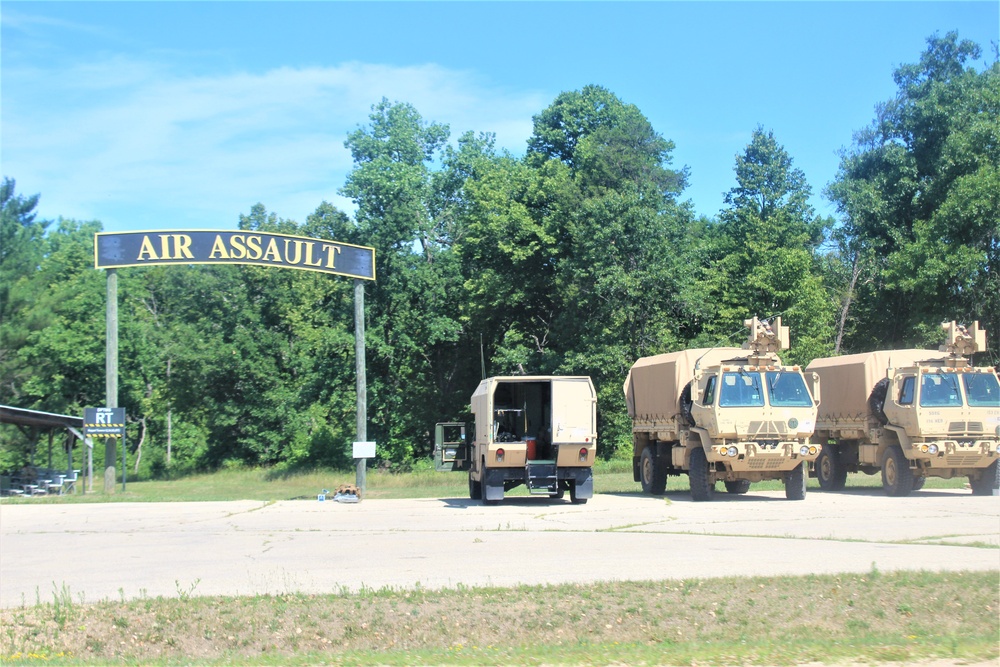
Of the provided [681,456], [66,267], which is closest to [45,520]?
[681,456]

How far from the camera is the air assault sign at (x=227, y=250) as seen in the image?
29562 mm

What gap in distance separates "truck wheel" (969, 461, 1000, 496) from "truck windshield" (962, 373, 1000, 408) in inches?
56.9

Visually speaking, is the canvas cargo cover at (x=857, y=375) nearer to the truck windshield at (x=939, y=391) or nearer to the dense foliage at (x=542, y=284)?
the truck windshield at (x=939, y=391)

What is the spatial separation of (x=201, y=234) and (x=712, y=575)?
21889 millimetres

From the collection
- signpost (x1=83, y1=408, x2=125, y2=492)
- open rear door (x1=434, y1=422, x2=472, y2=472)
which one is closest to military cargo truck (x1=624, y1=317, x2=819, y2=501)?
open rear door (x1=434, y1=422, x2=472, y2=472)

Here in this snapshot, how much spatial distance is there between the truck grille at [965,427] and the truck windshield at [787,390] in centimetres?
324

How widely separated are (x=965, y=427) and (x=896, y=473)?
73.6 inches

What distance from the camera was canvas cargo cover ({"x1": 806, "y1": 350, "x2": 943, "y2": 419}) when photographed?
24469 mm

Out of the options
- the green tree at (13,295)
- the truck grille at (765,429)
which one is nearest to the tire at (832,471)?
the truck grille at (765,429)

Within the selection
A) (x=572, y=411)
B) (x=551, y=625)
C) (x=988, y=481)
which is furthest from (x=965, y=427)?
(x=551, y=625)

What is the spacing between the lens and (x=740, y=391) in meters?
21.9

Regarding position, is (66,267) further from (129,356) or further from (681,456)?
(681,456)

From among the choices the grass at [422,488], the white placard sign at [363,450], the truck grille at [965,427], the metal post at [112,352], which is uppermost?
the metal post at [112,352]

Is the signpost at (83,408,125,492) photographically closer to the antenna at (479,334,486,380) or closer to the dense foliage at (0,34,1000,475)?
the dense foliage at (0,34,1000,475)
